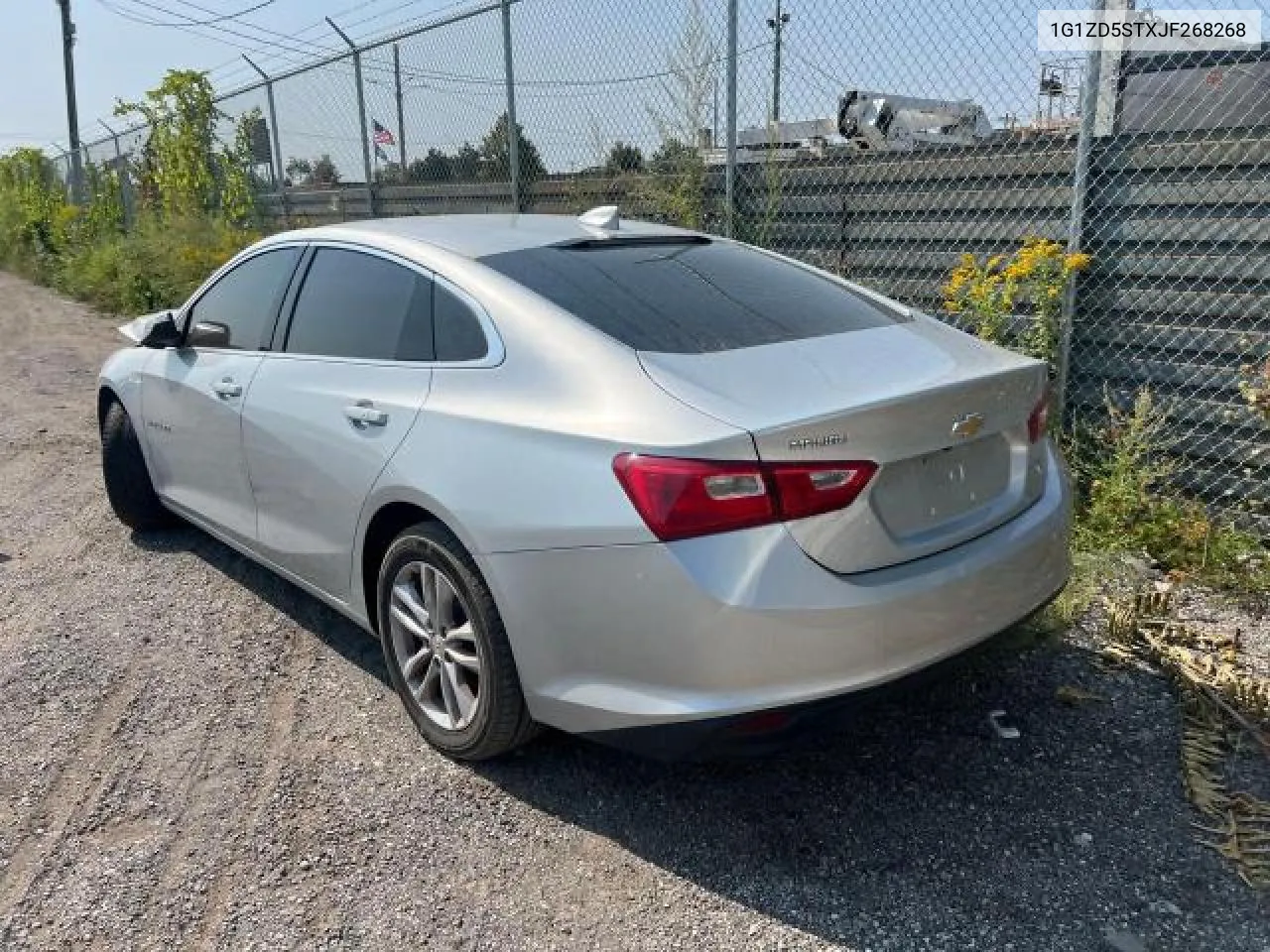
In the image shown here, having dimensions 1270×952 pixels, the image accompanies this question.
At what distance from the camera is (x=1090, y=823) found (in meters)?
2.54

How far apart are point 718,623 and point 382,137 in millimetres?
9015

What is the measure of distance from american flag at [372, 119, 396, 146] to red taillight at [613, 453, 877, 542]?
864cm

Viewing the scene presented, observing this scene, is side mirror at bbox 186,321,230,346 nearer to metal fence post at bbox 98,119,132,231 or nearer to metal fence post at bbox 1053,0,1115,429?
metal fence post at bbox 1053,0,1115,429

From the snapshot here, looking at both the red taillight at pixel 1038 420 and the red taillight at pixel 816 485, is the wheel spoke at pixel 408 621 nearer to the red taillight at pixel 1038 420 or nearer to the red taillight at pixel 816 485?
the red taillight at pixel 816 485

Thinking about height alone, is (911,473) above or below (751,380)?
below

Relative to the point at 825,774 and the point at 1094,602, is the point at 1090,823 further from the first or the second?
the point at 1094,602

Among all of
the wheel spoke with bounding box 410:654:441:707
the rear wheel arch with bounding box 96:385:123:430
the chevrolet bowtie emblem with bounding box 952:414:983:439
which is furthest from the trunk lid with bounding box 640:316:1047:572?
the rear wheel arch with bounding box 96:385:123:430

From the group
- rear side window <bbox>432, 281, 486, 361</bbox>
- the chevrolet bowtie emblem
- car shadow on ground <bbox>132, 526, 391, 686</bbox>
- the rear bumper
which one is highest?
rear side window <bbox>432, 281, 486, 361</bbox>

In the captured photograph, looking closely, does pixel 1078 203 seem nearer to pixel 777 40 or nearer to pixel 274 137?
pixel 777 40

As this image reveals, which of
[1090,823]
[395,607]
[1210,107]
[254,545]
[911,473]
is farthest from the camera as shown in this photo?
[1210,107]

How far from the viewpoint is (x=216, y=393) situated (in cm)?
374

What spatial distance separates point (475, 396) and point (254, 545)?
4.96 feet

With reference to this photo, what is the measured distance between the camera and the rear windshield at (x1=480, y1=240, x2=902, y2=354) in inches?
104

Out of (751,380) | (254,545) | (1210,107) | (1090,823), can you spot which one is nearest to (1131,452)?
(1210,107)
